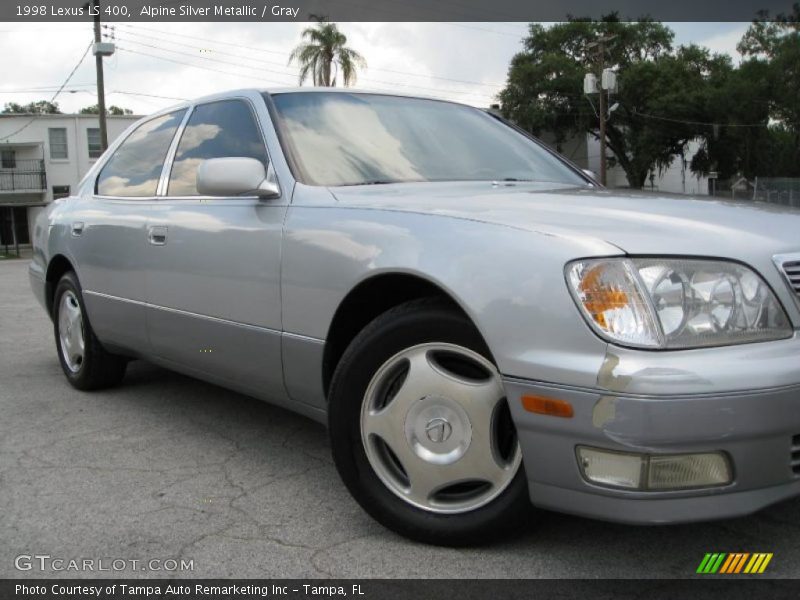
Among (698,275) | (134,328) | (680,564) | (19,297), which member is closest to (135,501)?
(134,328)

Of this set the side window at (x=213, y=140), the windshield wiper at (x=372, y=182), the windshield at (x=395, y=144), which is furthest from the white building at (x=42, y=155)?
the windshield wiper at (x=372, y=182)

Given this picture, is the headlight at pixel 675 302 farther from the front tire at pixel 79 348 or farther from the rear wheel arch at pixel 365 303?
the front tire at pixel 79 348

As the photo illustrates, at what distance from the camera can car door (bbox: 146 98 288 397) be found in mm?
3102

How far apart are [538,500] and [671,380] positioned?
0.53 meters

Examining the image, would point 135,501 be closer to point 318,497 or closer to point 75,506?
point 75,506

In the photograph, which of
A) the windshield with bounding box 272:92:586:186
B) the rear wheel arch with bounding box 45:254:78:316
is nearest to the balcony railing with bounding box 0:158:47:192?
the rear wheel arch with bounding box 45:254:78:316

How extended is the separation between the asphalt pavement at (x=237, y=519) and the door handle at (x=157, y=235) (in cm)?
94

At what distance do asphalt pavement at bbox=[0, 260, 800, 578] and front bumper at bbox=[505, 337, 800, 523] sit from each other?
0.37m

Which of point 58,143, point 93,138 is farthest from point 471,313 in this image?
point 58,143

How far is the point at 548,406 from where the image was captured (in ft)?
7.07

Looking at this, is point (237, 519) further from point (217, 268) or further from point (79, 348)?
point (79, 348)

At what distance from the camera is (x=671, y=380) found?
1.99 meters

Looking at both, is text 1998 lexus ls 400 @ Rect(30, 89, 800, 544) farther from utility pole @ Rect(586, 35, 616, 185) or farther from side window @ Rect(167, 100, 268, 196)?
utility pole @ Rect(586, 35, 616, 185)
